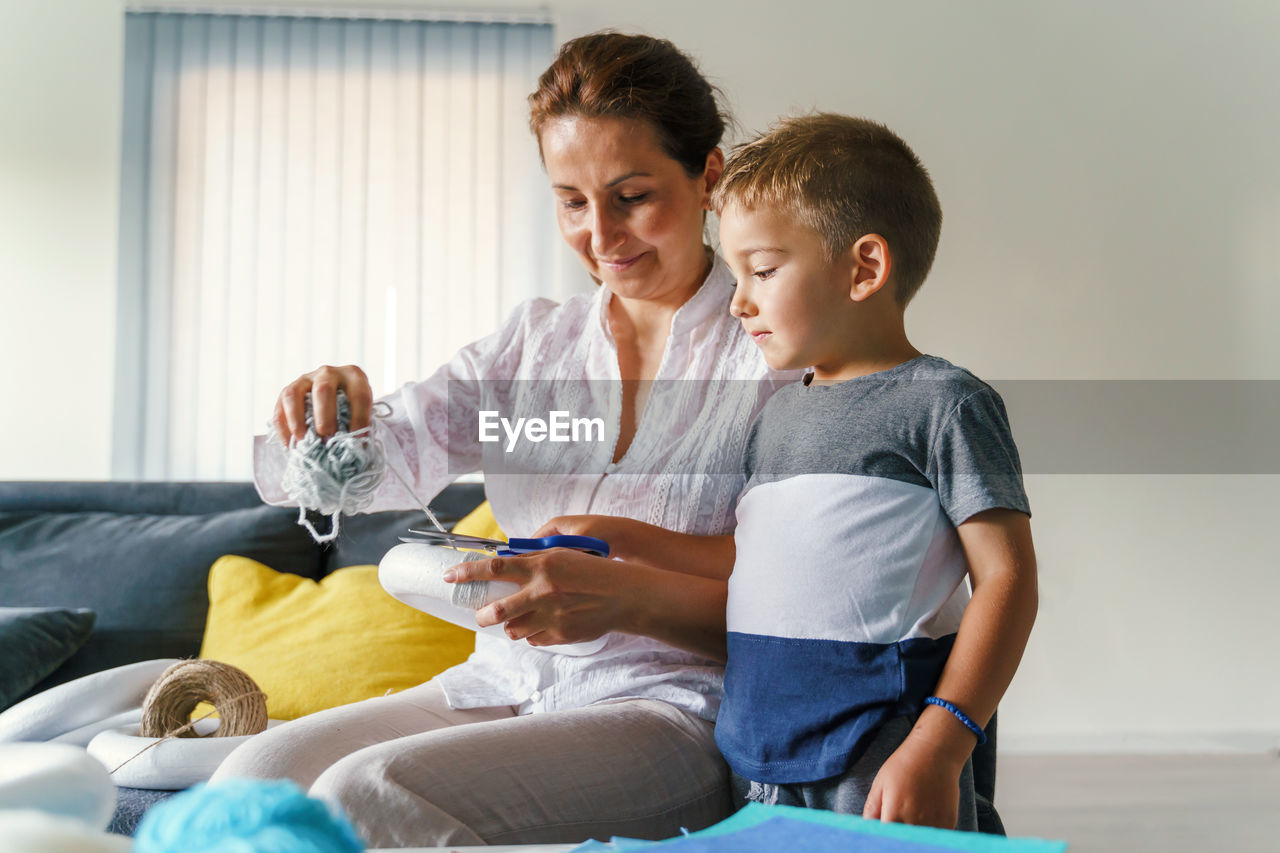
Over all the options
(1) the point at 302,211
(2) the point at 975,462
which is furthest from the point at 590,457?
(1) the point at 302,211

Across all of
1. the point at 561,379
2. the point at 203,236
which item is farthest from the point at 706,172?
the point at 203,236

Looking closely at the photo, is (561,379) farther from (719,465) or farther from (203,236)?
(203,236)

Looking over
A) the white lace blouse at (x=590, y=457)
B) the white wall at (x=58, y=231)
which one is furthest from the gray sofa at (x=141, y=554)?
the white wall at (x=58, y=231)

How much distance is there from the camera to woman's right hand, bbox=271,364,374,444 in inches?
39.9

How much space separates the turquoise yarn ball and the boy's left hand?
47 centimetres

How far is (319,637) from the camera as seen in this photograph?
5.71ft

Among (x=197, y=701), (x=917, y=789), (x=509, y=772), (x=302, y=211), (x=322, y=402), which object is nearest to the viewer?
(x=917, y=789)

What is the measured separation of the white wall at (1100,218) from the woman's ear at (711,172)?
7.57 ft

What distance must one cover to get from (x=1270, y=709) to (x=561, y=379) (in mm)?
3230

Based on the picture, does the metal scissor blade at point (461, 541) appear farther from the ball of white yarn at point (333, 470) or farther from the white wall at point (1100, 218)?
the white wall at point (1100, 218)

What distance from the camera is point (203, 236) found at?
126 inches

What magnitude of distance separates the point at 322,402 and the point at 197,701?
0.68 meters

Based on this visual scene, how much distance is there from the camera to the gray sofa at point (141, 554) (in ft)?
6.24

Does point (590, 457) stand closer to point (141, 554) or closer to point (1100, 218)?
point (141, 554)
